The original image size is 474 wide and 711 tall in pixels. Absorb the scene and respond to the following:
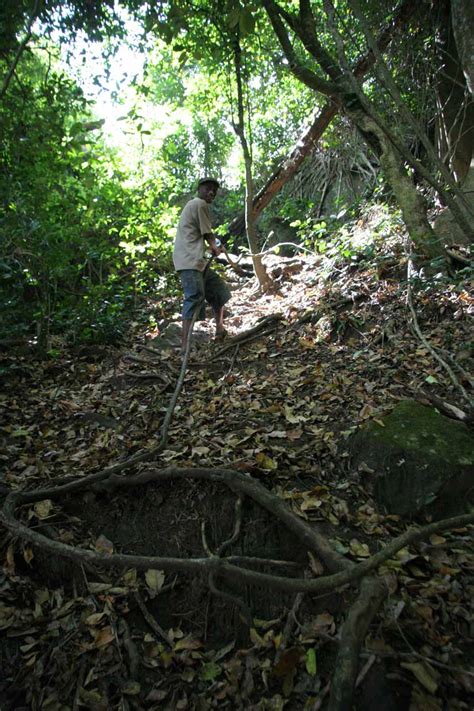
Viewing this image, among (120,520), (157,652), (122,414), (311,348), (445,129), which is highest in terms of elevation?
(445,129)

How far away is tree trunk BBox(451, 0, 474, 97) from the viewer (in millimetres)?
3975

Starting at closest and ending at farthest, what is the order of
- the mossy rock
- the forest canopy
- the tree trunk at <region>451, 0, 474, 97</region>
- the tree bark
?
the mossy rock, the tree trunk at <region>451, 0, 474, 97</region>, the forest canopy, the tree bark

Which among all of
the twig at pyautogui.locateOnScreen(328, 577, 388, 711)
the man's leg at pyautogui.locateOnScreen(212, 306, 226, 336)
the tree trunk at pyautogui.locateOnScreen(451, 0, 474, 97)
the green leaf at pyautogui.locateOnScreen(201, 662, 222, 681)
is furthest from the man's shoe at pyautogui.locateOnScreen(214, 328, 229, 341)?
the twig at pyautogui.locateOnScreen(328, 577, 388, 711)

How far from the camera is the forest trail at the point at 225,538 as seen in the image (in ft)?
6.57

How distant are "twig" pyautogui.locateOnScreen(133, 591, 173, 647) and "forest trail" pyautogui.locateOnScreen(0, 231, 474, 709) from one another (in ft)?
0.05

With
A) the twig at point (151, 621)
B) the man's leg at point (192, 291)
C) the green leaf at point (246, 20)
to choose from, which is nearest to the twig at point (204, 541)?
the twig at point (151, 621)

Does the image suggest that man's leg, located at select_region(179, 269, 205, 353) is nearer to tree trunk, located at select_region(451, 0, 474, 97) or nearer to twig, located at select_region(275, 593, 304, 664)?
tree trunk, located at select_region(451, 0, 474, 97)

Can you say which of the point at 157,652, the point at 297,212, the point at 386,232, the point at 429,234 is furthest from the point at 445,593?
the point at 297,212

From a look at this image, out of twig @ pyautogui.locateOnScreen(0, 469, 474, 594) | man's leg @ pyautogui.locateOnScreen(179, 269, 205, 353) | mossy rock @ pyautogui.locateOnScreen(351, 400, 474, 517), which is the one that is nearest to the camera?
twig @ pyautogui.locateOnScreen(0, 469, 474, 594)

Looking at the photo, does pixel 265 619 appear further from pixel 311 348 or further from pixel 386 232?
pixel 386 232

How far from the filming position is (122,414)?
435 cm

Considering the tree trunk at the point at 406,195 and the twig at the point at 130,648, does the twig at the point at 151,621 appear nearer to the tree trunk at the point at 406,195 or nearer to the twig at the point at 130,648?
the twig at the point at 130,648

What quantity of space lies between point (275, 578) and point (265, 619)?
0.48 m

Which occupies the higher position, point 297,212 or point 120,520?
point 297,212
